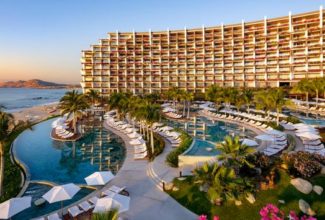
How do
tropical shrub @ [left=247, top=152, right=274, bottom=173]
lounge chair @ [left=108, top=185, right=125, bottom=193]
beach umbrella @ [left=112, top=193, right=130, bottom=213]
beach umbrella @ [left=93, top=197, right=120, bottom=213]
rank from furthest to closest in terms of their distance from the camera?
1. tropical shrub @ [left=247, top=152, right=274, bottom=173]
2. lounge chair @ [left=108, top=185, right=125, bottom=193]
3. beach umbrella @ [left=112, top=193, right=130, bottom=213]
4. beach umbrella @ [left=93, top=197, right=120, bottom=213]

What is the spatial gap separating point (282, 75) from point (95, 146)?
68664mm

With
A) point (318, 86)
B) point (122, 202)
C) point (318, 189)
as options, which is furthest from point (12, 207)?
point (318, 86)

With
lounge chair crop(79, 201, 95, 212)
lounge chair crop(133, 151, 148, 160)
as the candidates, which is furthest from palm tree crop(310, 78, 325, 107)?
lounge chair crop(79, 201, 95, 212)

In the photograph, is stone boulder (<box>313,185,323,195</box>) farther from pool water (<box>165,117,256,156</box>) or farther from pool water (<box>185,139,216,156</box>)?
pool water (<box>165,117,256,156</box>)

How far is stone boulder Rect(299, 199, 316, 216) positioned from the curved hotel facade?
70.5 metres

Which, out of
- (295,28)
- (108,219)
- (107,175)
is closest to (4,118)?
(107,175)

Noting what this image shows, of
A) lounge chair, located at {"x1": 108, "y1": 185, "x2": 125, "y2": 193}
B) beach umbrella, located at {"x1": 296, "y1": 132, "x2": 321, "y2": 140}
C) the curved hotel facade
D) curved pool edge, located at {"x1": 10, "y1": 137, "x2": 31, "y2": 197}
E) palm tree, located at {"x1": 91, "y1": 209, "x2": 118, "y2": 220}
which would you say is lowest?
curved pool edge, located at {"x1": 10, "y1": 137, "x2": 31, "y2": 197}

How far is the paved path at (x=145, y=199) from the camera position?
13.3 meters

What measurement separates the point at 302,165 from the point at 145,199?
10820 millimetres

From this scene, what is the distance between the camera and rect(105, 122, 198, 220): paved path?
13336 mm

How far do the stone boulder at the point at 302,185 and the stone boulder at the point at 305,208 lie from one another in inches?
39.4

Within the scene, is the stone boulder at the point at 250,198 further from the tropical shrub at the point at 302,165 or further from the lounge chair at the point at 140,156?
the lounge chair at the point at 140,156

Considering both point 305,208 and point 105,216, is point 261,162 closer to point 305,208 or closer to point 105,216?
point 305,208

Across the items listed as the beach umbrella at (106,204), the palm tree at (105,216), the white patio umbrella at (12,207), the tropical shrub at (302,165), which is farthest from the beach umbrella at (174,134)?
the palm tree at (105,216)
